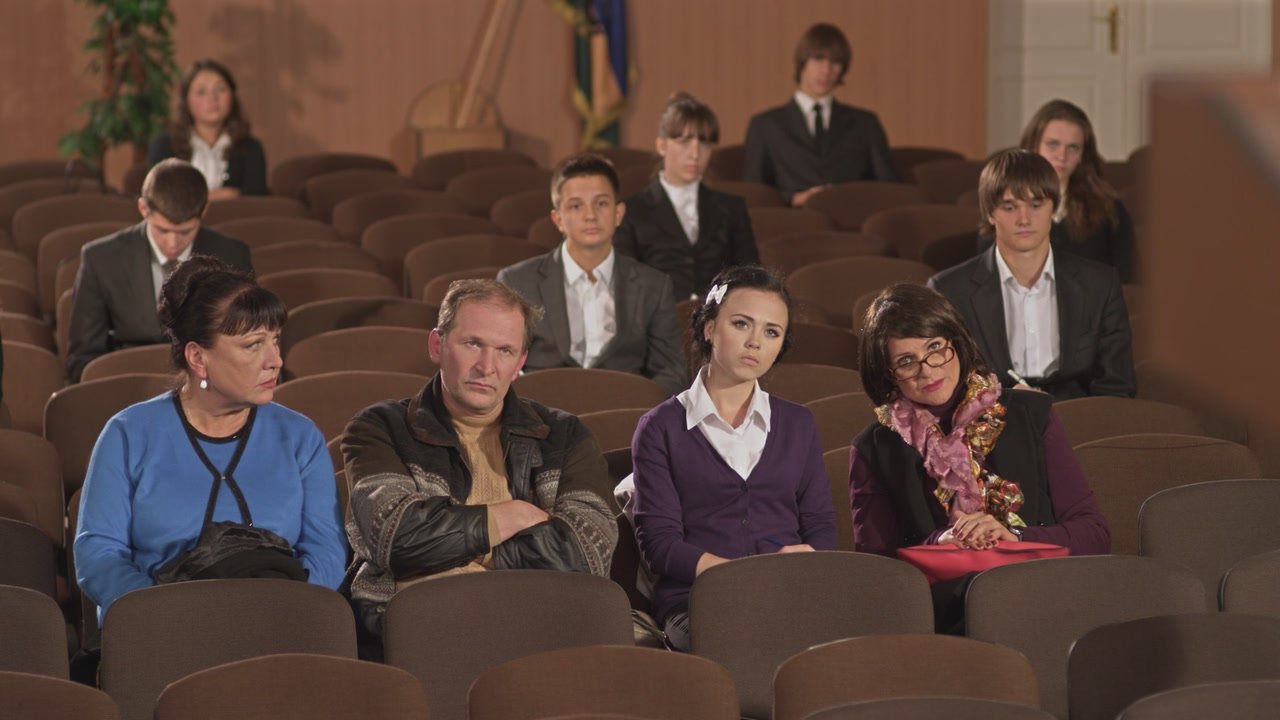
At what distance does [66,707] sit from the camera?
2.18m

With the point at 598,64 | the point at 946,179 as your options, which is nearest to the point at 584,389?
the point at 946,179

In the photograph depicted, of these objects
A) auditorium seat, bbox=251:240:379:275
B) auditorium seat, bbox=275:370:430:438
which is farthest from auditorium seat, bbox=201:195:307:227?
auditorium seat, bbox=275:370:430:438

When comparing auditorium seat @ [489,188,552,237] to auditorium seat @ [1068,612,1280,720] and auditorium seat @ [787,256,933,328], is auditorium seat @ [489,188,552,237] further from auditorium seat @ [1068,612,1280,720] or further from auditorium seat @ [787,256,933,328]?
auditorium seat @ [1068,612,1280,720]

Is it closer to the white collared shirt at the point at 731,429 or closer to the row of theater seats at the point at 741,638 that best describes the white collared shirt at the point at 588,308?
the white collared shirt at the point at 731,429

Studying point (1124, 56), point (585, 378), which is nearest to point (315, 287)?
point (585, 378)

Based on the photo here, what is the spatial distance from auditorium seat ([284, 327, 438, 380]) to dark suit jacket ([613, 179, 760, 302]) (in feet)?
4.28

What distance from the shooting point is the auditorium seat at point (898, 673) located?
2400 millimetres

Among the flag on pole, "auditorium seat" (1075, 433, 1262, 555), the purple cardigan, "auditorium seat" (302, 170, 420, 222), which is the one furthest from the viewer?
the flag on pole

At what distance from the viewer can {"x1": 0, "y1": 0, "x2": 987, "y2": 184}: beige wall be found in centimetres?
901

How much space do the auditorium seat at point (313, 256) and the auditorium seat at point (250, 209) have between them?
2.25ft

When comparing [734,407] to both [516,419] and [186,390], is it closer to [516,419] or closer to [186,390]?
[516,419]

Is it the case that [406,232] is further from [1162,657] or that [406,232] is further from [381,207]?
[1162,657]

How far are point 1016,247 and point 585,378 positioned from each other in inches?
46.6

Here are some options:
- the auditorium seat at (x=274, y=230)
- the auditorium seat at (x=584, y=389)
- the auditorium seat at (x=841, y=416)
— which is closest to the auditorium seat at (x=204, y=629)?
the auditorium seat at (x=584, y=389)
